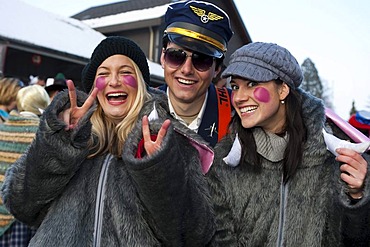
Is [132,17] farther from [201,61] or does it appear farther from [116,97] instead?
[116,97]

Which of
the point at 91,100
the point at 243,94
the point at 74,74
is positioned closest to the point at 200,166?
the point at 243,94

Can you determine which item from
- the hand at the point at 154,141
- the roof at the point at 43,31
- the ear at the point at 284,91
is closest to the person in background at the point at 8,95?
the hand at the point at 154,141

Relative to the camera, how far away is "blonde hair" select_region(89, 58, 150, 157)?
2.06 metres

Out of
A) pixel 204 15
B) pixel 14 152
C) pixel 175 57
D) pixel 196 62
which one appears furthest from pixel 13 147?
pixel 204 15

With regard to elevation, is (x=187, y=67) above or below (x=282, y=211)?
above

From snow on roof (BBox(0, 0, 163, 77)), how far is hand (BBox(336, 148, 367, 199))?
7.65 meters

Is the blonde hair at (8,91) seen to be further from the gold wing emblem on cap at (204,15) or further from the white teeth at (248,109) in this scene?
the white teeth at (248,109)

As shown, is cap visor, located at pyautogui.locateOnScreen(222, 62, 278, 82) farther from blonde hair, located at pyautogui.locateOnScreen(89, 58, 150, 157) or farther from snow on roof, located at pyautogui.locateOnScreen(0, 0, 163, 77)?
snow on roof, located at pyautogui.locateOnScreen(0, 0, 163, 77)

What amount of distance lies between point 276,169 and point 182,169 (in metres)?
0.63

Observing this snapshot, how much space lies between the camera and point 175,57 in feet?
8.93

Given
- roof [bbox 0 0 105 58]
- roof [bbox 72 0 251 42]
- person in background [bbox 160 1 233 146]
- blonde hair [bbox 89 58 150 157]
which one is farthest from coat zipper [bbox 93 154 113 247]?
roof [bbox 72 0 251 42]

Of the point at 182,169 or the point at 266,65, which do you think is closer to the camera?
the point at 182,169

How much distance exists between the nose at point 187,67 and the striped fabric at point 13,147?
3.69 ft

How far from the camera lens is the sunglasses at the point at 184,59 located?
271cm
